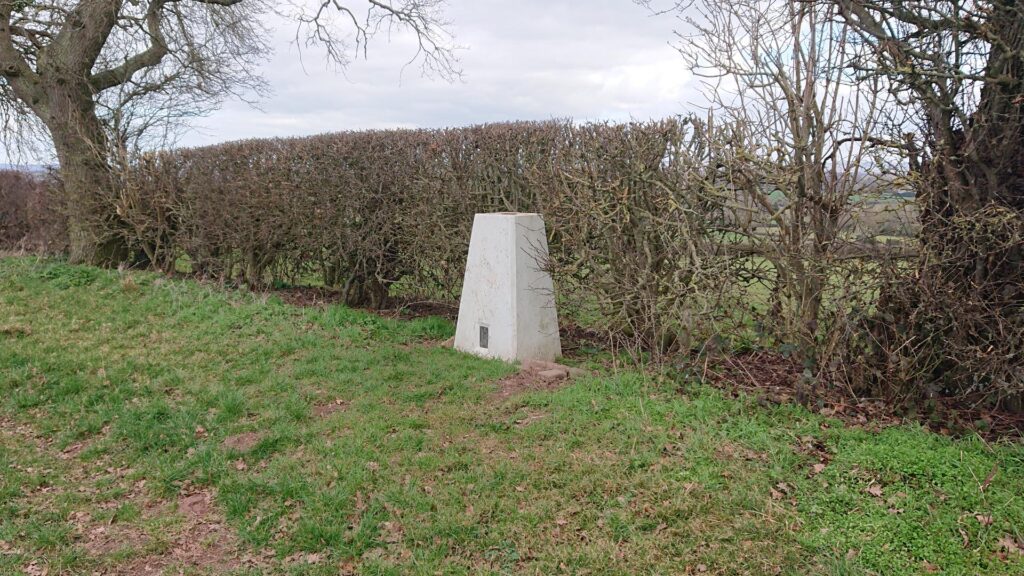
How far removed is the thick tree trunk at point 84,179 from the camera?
38.5 feet

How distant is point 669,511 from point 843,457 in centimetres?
121

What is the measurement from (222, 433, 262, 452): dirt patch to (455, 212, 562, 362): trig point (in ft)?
7.67

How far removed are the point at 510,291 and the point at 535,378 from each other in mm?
978

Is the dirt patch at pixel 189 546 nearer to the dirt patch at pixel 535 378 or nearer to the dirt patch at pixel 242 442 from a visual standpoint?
the dirt patch at pixel 242 442

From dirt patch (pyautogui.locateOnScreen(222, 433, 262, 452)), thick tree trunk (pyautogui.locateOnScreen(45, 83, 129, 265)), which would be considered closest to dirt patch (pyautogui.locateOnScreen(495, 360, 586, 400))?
dirt patch (pyautogui.locateOnScreen(222, 433, 262, 452))

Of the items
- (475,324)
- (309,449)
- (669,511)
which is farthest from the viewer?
(475,324)

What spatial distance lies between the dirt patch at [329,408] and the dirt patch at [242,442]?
1.66 ft

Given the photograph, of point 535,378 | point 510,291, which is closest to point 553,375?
point 535,378

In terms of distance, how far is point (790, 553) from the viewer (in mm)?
3424

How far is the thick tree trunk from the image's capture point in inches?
462

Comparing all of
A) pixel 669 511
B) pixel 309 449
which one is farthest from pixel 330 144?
pixel 669 511

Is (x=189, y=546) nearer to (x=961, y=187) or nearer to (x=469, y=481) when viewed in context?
(x=469, y=481)

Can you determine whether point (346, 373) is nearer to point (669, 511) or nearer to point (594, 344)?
point (594, 344)

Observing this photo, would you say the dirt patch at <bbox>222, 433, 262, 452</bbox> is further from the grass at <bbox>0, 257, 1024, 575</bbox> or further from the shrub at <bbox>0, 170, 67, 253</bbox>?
the shrub at <bbox>0, 170, 67, 253</bbox>
